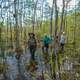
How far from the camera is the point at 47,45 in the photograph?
18062 millimetres

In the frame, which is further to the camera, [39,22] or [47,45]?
[39,22]

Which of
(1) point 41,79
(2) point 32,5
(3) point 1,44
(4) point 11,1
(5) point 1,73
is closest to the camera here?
(1) point 41,79

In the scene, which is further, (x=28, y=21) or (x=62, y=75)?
(x=28, y=21)

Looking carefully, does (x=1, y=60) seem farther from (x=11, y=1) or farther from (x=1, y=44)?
(x=11, y=1)

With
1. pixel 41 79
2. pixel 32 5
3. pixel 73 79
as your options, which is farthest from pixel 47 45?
pixel 32 5

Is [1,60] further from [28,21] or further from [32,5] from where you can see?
[28,21]

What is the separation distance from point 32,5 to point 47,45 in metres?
13.5

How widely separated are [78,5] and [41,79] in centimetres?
1855

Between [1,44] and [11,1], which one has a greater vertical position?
[11,1]

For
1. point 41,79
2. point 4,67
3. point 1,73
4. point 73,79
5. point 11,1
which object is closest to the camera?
point 73,79

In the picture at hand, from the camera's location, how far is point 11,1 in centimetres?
2198

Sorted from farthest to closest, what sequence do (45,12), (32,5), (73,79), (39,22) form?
(39,22) → (45,12) → (32,5) → (73,79)

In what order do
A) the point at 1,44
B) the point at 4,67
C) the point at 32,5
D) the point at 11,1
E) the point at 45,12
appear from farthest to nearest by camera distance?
the point at 45,12 → the point at 32,5 → the point at 11,1 → the point at 1,44 → the point at 4,67

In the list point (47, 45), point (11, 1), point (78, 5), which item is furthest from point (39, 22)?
point (47, 45)
